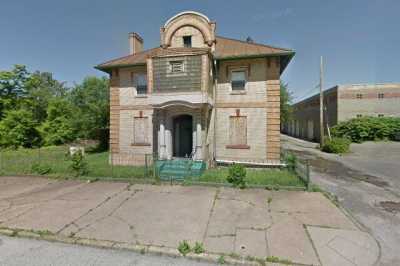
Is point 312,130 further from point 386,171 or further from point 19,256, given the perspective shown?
point 19,256

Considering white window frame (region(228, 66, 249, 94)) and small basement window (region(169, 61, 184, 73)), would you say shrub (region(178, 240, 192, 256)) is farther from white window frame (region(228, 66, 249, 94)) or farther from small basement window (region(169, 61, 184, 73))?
white window frame (region(228, 66, 249, 94))

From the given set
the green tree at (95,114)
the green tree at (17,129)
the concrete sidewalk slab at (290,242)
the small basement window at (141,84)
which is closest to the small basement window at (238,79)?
the small basement window at (141,84)

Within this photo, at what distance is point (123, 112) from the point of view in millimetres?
14633

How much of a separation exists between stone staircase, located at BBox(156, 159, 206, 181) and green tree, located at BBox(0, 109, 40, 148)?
23088mm

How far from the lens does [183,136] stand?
13.8 m

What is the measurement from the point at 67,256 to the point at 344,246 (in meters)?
5.70

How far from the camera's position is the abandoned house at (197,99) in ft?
39.0

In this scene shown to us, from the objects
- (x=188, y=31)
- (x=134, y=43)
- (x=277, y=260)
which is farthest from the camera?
(x=134, y=43)

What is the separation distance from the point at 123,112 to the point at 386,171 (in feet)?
53.9

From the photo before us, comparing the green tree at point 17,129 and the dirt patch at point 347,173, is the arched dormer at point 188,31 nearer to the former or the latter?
the dirt patch at point 347,173

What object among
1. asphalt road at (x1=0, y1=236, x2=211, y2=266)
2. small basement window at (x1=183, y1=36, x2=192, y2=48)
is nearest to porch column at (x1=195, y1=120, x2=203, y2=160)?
small basement window at (x1=183, y1=36, x2=192, y2=48)

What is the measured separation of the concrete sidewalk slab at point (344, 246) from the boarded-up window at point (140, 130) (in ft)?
36.3

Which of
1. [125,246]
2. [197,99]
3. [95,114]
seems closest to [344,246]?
[125,246]

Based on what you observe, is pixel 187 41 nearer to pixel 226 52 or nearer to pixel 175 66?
pixel 226 52
